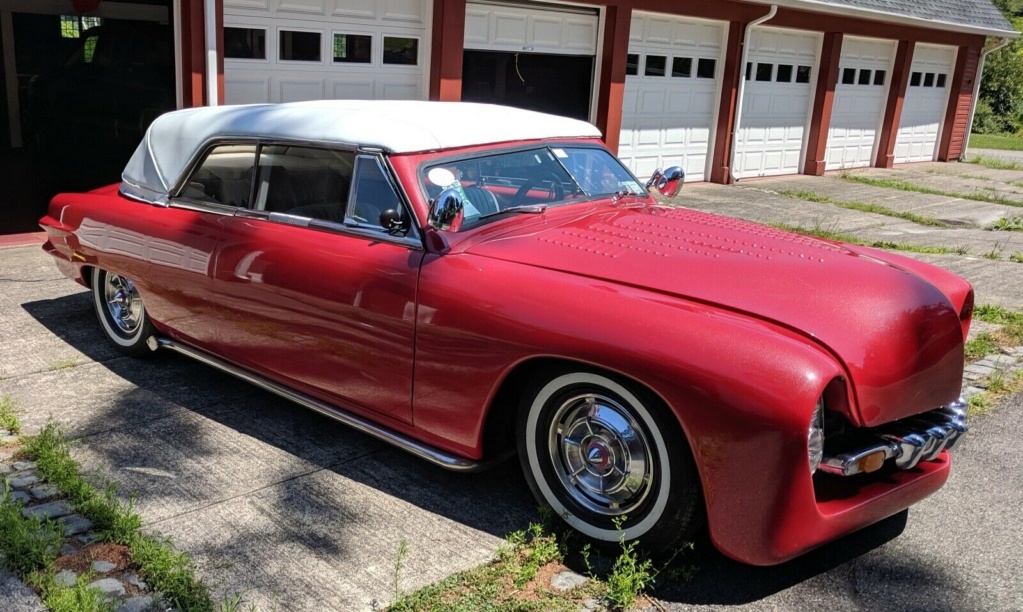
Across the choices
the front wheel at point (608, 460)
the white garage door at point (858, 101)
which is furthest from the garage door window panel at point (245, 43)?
the white garage door at point (858, 101)

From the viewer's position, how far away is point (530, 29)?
11781 mm

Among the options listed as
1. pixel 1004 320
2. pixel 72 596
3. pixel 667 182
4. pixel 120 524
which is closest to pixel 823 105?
pixel 1004 320

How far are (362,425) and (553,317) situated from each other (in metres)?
1.12

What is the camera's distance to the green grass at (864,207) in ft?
40.0

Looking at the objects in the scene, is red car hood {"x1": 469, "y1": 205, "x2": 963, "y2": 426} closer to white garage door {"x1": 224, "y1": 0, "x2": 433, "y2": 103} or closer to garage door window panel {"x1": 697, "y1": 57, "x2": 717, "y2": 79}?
white garage door {"x1": 224, "y1": 0, "x2": 433, "y2": 103}

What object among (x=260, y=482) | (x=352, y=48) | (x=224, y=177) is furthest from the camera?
(x=352, y=48)

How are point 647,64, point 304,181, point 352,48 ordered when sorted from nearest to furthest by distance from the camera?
point 304,181 < point 352,48 < point 647,64

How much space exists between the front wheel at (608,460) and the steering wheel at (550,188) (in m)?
1.13

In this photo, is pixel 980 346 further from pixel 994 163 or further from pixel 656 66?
pixel 994 163

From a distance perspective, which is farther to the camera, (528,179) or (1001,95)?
(1001,95)

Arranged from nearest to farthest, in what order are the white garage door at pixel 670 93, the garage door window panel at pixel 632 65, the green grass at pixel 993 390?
1. the green grass at pixel 993 390
2. the garage door window panel at pixel 632 65
3. the white garage door at pixel 670 93

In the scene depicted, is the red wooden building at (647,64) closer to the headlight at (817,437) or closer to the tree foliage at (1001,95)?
the headlight at (817,437)

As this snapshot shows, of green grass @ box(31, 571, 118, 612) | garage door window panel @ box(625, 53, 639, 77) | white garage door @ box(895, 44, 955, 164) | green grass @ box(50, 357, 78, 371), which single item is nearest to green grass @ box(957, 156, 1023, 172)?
Result: white garage door @ box(895, 44, 955, 164)

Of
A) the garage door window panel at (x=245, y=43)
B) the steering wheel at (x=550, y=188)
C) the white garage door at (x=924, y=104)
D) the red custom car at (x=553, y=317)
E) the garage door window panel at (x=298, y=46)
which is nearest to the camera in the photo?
the red custom car at (x=553, y=317)
